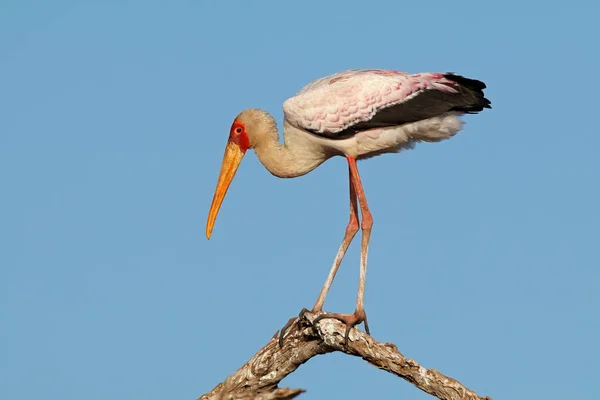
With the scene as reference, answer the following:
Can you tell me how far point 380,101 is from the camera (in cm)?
1149

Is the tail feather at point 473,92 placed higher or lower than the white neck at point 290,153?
lower

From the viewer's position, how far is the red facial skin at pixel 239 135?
12.5 meters

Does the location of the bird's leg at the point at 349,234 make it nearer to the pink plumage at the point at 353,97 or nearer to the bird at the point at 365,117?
the bird at the point at 365,117

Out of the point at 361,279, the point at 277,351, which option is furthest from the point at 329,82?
the point at 277,351

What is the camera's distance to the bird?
11477mm

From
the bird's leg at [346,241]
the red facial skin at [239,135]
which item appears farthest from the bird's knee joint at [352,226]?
the red facial skin at [239,135]

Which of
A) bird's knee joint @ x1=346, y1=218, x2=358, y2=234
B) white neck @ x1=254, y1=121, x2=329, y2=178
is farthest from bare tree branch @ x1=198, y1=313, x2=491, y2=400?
white neck @ x1=254, y1=121, x2=329, y2=178

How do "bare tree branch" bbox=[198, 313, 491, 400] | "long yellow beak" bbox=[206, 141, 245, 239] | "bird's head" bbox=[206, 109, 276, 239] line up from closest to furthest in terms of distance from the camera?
"bare tree branch" bbox=[198, 313, 491, 400] < "bird's head" bbox=[206, 109, 276, 239] < "long yellow beak" bbox=[206, 141, 245, 239]

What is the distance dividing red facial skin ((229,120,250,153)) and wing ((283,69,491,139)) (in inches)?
36.4

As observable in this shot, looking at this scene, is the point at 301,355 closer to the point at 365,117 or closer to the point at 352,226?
the point at 352,226

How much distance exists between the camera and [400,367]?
9.60 metres

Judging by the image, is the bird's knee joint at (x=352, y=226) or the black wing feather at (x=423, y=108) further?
the bird's knee joint at (x=352, y=226)

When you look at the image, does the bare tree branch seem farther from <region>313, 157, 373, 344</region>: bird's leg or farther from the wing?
the wing

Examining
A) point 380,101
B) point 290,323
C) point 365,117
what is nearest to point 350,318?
point 290,323
